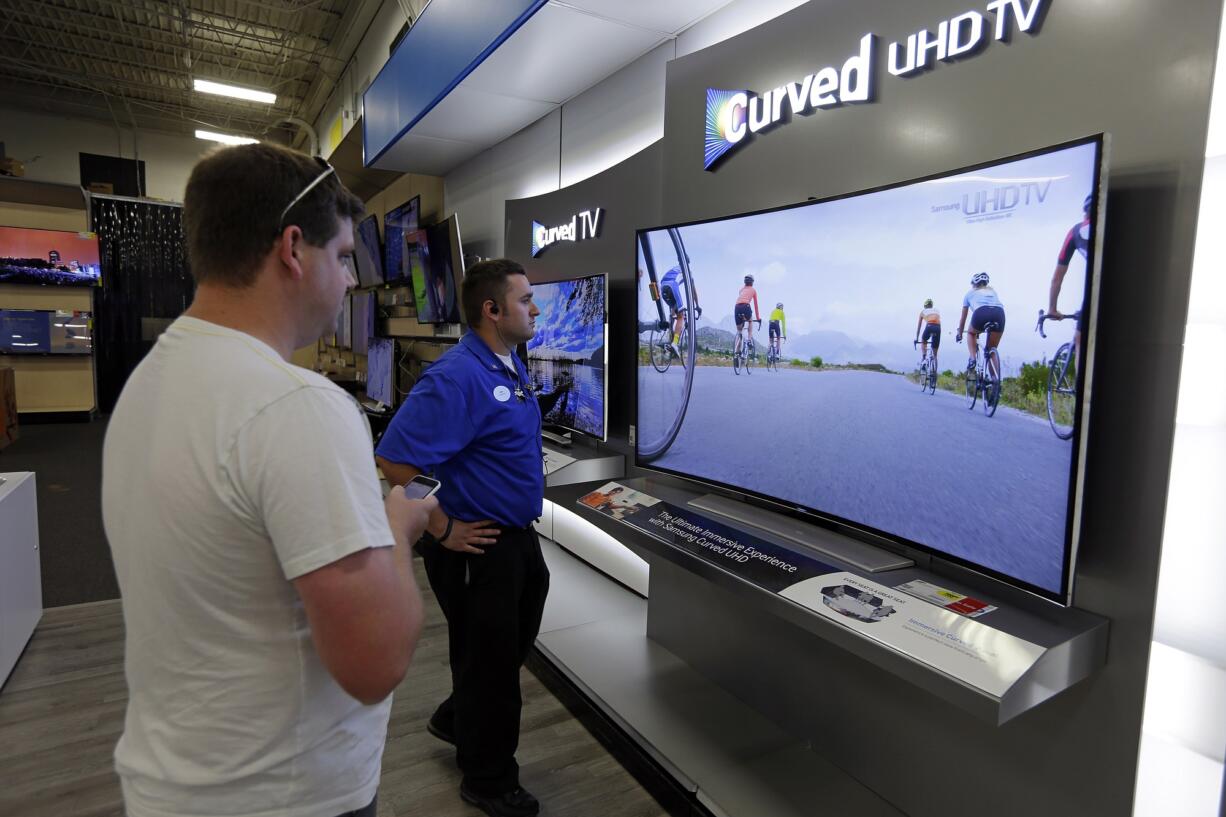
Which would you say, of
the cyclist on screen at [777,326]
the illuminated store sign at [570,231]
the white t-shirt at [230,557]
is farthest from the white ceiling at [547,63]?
the white t-shirt at [230,557]

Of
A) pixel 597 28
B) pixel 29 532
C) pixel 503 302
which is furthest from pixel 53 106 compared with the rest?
pixel 503 302

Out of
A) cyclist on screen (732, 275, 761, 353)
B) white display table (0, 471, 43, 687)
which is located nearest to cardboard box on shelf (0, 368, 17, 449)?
white display table (0, 471, 43, 687)

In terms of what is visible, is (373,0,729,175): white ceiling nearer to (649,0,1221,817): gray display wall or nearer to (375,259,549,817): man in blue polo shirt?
(649,0,1221,817): gray display wall

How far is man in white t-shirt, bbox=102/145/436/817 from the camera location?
0.78 meters

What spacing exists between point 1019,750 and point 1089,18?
1.66 meters

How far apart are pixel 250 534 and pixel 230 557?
4cm

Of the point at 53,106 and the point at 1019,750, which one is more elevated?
the point at 53,106

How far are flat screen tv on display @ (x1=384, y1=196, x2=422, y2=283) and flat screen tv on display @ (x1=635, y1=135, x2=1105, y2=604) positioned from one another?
4.23m

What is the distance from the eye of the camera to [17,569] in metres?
3.04

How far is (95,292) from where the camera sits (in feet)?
33.7

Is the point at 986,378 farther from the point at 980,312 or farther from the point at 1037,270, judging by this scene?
the point at 1037,270

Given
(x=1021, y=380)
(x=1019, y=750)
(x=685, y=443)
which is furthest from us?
(x=685, y=443)

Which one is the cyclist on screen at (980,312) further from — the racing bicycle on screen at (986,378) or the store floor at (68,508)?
the store floor at (68,508)

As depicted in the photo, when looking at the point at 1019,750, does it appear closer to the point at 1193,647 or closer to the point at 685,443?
the point at 1193,647
